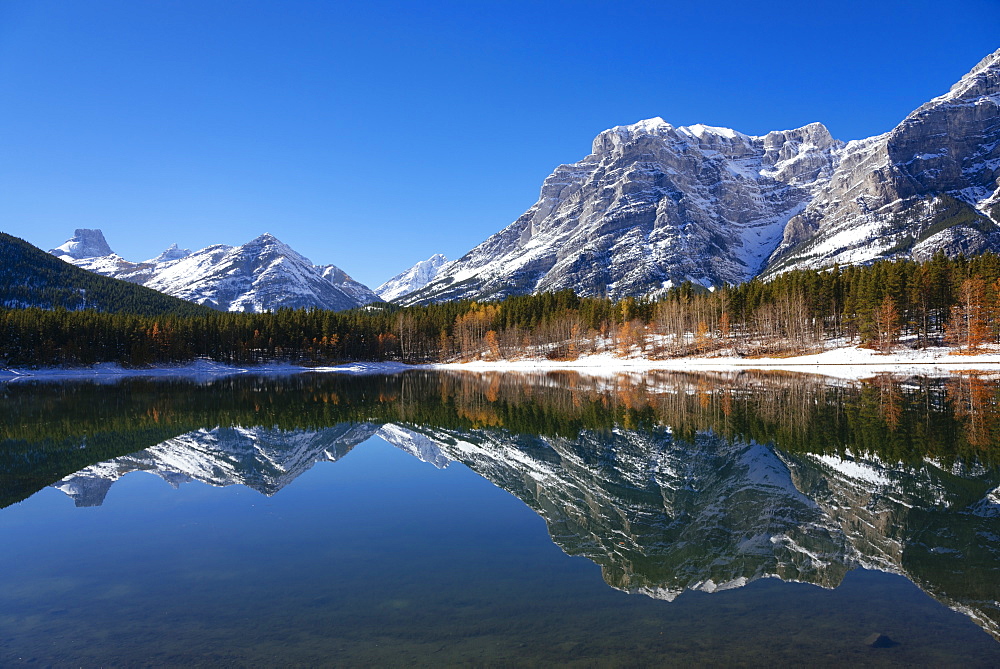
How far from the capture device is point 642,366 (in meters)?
108

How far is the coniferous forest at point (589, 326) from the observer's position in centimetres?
8869

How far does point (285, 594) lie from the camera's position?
10.7m

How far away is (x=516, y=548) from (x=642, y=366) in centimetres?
9931

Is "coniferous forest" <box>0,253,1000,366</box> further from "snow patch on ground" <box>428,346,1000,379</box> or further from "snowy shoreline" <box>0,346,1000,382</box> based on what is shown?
"snow patch on ground" <box>428,346,1000,379</box>

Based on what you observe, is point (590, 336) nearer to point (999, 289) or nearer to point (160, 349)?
point (999, 289)

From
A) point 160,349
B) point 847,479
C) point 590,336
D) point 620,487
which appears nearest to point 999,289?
point 590,336

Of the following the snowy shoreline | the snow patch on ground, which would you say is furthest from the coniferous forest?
the snow patch on ground

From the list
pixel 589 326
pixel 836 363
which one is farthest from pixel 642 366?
pixel 836 363

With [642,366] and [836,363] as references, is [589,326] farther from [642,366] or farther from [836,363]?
[836,363]

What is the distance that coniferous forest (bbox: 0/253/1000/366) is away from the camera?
8869cm

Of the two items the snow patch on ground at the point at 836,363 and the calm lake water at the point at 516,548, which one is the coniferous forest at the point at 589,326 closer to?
the snow patch on ground at the point at 836,363

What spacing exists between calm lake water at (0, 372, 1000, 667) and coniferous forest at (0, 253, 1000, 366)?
7421 centimetres

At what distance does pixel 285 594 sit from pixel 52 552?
7.43 meters

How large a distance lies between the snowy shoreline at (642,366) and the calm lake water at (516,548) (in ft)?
177
